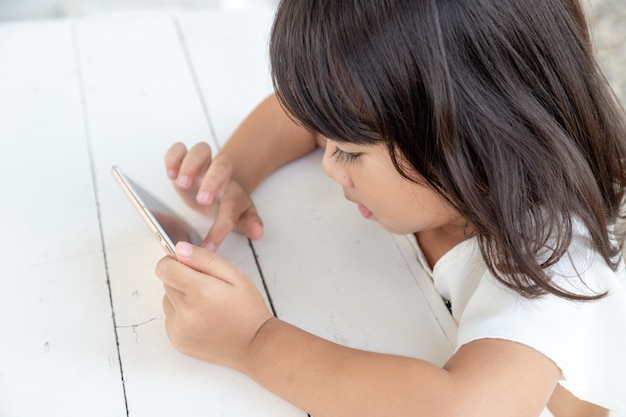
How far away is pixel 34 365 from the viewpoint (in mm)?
761

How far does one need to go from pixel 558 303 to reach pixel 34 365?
21.0 inches

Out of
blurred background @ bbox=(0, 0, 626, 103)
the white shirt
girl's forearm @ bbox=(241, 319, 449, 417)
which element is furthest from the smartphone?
blurred background @ bbox=(0, 0, 626, 103)

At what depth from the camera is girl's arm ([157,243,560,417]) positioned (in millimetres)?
696

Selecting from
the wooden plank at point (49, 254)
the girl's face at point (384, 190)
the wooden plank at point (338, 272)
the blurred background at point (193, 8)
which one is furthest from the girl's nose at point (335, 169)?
the blurred background at point (193, 8)

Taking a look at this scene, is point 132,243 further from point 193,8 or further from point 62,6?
point 62,6

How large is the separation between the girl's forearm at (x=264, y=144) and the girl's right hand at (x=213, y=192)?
35mm

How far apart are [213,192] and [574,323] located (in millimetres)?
436

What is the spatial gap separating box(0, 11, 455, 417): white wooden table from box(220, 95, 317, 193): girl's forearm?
2 centimetres

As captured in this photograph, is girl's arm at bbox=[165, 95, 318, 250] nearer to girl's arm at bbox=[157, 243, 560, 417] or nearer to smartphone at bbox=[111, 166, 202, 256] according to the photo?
smartphone at bbox=[111, 166, 202, 256]

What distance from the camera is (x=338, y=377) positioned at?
725 millimetres

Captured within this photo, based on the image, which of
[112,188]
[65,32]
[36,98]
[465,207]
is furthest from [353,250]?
[65,32]

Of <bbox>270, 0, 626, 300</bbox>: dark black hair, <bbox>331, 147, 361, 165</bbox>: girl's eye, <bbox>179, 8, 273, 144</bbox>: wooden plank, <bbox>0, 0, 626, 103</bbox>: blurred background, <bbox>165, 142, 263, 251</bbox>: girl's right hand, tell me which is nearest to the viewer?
<bbox>270, 0, 626, 300</bbox>: dark black hair

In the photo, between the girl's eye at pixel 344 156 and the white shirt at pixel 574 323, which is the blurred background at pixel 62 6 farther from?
the white shirt at pixel 574 323

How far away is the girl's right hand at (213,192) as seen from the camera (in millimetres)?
901
